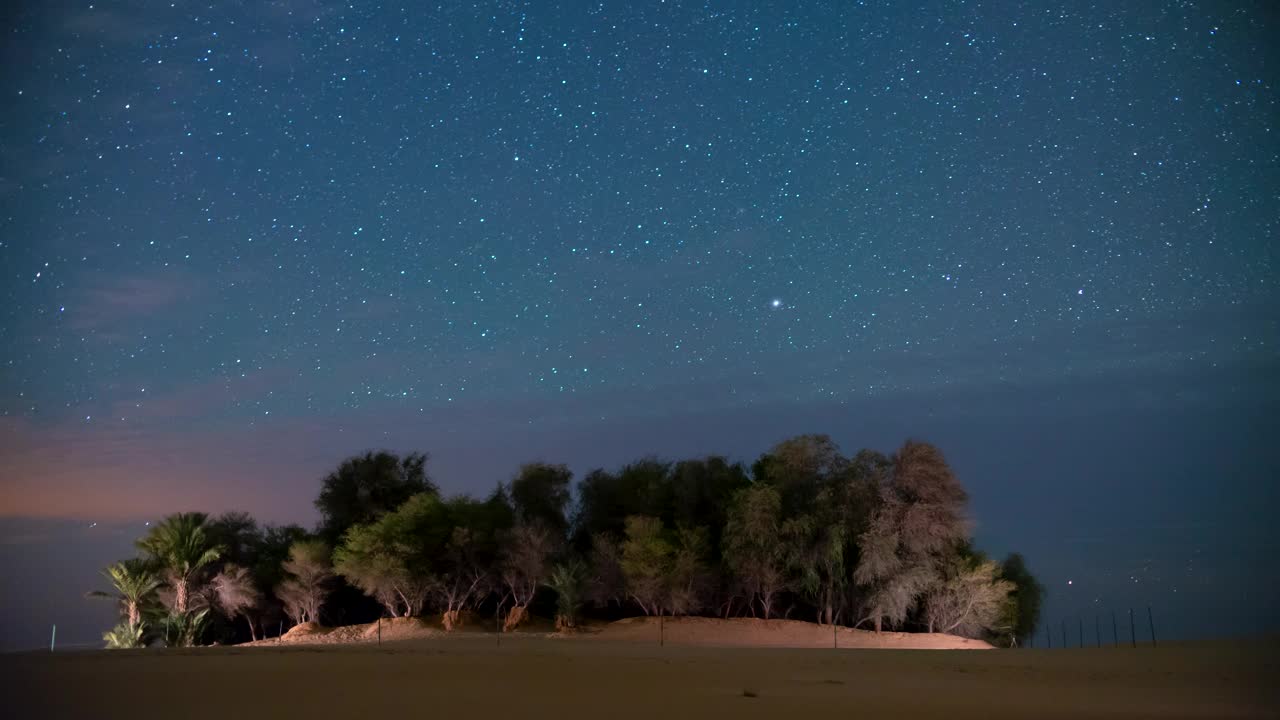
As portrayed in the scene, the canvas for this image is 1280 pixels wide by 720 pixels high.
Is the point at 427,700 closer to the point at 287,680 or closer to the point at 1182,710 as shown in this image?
the point at 287,680

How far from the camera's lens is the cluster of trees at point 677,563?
4109cm

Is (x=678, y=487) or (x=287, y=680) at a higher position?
(x=678, y=487)

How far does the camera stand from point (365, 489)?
55875 millimetres

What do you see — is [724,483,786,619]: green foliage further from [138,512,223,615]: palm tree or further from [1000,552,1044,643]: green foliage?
[138,512,223,615]: palm tree

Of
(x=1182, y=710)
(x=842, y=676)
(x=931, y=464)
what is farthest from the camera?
(x=931, y=464)

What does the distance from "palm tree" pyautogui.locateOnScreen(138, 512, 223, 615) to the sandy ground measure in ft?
85.2

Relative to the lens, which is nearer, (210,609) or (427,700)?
(427,700)

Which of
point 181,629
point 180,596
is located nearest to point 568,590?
point 181,629

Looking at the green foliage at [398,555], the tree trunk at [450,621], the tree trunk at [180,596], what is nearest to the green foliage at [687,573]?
the tree trunk at [450,621]

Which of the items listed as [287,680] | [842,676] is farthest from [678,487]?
[287,680]

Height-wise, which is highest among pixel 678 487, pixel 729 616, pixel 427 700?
pixel 678 487

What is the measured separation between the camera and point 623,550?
44.2m

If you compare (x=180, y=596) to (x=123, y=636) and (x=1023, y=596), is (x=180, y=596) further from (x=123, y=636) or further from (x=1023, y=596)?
(x=1023, y=596)

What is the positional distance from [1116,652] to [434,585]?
3040 centimetres
